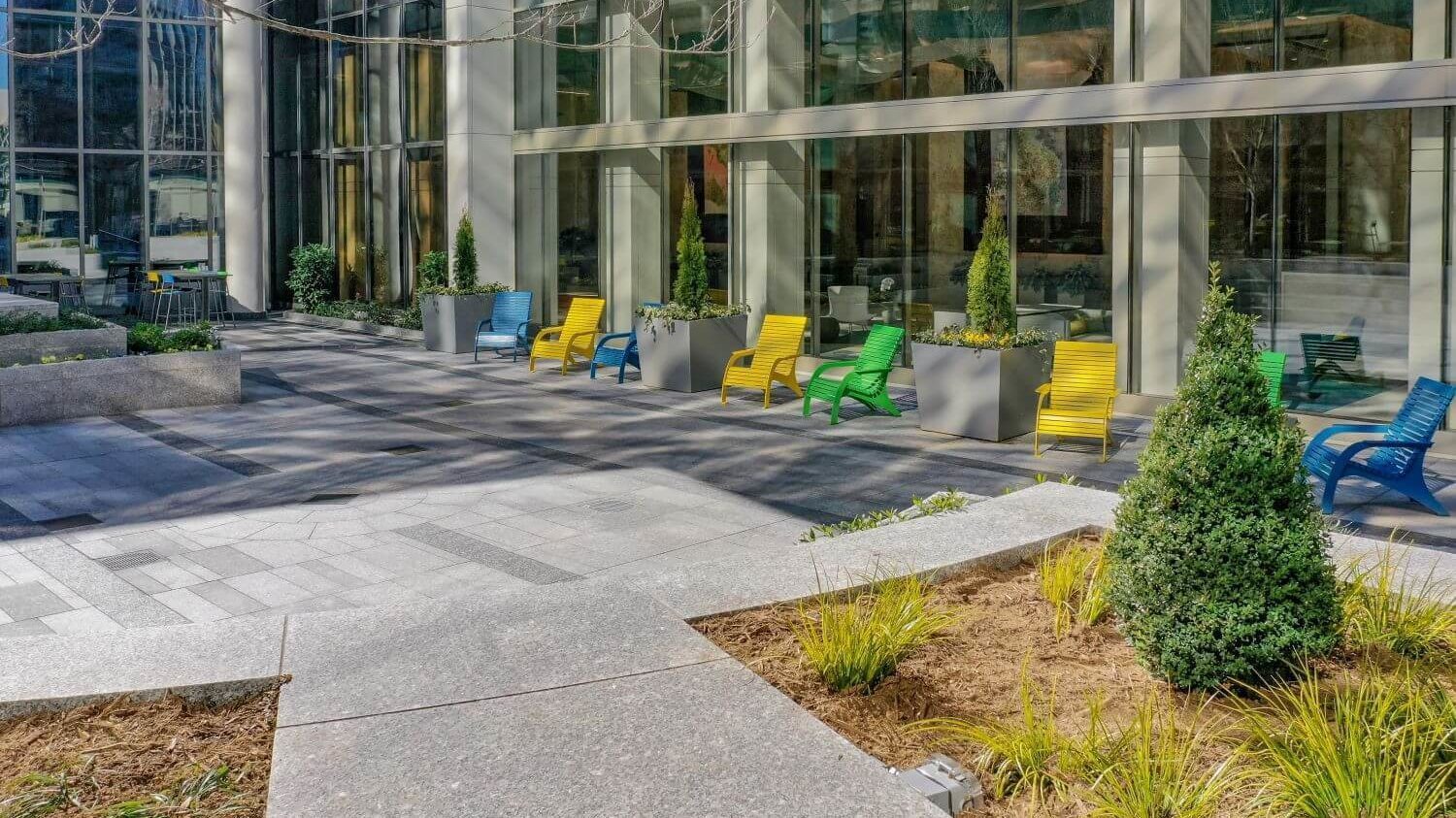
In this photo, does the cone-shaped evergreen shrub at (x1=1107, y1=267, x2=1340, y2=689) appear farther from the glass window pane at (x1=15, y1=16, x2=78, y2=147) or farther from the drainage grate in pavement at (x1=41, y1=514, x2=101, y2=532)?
the glass window pane at (x1=15, y1=16, x2=78, y2=147)

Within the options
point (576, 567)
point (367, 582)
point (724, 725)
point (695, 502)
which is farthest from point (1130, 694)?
point (695, 502)

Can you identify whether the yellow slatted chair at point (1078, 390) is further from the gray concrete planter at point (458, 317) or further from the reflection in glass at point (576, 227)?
the gray concrete planter at point (458, 317)

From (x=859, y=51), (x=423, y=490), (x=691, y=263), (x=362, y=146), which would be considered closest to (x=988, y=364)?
(x=691, y=263)

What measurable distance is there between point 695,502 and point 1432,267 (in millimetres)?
7130

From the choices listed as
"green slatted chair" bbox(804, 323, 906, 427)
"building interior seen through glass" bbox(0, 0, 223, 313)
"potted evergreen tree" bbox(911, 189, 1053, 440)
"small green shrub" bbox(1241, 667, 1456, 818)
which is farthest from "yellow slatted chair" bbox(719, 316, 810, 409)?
"building interior seen through glass" bbox(0, 0, 223, 313)

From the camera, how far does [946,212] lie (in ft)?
54.1

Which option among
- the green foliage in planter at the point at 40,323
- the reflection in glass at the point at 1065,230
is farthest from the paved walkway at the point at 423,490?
the reflection in glass at the point at 1065,230

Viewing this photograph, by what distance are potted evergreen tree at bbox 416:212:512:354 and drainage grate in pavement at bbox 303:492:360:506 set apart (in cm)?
1018

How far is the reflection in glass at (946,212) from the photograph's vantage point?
16.0 meters

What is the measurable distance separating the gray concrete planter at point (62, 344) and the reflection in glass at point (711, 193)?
741 cm

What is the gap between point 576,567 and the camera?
878 centimetres

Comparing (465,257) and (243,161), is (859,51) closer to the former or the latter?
(465,257)

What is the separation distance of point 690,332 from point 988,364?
4.50 m

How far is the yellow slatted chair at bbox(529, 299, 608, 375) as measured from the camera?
1883 cm
